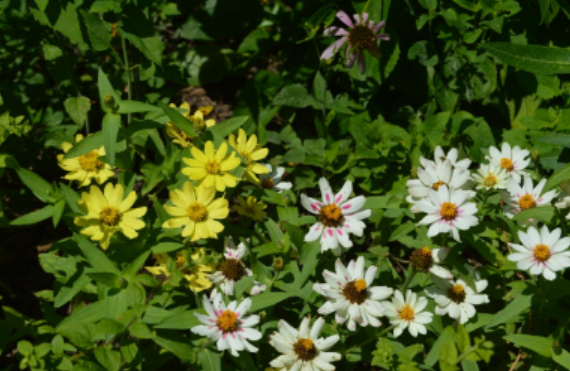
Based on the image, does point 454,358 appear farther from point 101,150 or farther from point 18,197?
point 18,197

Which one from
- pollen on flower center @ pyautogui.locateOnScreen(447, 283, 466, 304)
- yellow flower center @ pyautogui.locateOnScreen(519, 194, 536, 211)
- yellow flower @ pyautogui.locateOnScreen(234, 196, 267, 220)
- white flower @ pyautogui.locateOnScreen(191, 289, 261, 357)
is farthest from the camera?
yellow flower @ pyautogui.locateOnScreen(234, 196, 267, 220)

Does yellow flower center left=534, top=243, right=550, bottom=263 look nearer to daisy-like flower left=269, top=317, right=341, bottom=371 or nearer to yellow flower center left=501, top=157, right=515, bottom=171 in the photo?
yellow flower center left=501, top=157, right=515, bottom=171

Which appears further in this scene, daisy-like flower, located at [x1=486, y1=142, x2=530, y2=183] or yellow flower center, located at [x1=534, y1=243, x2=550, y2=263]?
daisy-like flower, located at [x1=486, y1=142, x2=530, y2=183]

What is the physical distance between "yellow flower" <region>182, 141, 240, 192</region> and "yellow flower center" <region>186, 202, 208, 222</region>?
0.25 ft

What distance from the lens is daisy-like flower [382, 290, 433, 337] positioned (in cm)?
221

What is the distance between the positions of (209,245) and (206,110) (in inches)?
45.4

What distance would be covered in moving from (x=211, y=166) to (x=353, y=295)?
0.67 m

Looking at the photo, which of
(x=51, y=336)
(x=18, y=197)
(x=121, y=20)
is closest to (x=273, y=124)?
(x=121, y=20)

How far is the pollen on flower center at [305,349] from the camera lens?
2059 millimetres

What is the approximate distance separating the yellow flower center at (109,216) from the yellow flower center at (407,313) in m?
1.07

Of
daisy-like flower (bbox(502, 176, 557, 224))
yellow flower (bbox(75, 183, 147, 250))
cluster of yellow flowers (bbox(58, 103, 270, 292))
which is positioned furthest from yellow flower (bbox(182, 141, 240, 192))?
daisy-like flower (bbox(502, 176, 557, 224))

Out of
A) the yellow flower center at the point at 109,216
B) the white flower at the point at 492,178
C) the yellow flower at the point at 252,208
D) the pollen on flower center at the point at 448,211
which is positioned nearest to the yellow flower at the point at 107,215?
the yellow flower center at the point at 109,216

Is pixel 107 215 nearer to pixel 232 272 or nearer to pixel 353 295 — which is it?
pixel 232 272

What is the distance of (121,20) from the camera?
2627 millimetres
